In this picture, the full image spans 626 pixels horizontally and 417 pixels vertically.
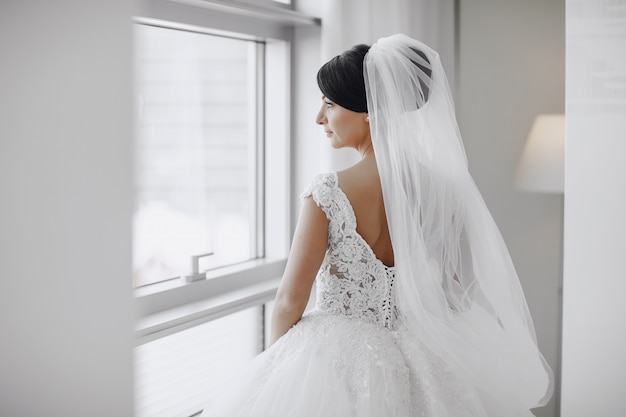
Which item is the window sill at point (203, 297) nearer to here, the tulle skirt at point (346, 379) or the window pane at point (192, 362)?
the window pane at point (192, 362)

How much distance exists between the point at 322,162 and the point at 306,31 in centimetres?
59

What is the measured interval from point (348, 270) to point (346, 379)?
302 millimetres

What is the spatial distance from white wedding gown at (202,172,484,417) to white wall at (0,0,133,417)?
36 cm

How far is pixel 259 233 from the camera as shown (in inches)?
121

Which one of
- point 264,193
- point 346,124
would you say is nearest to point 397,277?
point 346,124

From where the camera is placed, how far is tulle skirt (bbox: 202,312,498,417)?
69.7 inches

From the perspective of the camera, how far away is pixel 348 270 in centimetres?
196

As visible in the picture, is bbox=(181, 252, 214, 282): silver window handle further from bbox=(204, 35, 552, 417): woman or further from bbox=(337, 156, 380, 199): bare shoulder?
bbox=(337, 156, 380, 199): bare shoulder

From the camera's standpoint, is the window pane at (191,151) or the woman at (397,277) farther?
the window pane at (191,151)

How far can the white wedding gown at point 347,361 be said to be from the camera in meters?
1.78

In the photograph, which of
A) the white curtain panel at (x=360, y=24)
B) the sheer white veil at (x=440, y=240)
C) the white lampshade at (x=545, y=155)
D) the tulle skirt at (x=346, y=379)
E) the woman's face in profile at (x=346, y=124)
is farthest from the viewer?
the white lampshade at (x=545, y=155)

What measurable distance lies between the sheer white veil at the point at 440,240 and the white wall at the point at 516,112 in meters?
1.36

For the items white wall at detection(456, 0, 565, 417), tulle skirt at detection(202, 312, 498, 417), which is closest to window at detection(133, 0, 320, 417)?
tulle skirt at detection(202, 312, 498, 417)

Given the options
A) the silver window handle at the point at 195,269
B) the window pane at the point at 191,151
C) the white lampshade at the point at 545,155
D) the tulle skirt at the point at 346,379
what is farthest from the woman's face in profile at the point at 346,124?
the white lampshade at the point at 545,155
